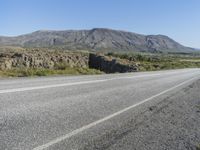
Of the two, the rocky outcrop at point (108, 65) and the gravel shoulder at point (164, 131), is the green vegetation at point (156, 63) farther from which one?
the gravel shoulder at point (164, 131)

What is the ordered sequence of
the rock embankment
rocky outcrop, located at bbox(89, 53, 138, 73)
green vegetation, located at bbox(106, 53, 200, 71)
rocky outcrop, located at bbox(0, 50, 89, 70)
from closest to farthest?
rocky outcrop, located at bbox(0, 50, 89, 70) < the rock embankment < rocky outcrop, located at bbox(89, 53, 138, 73) < green vegetation, located at bbox(106, 53, 200, 71)

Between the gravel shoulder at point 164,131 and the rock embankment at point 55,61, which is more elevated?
the gravel shoulder at point 164,131

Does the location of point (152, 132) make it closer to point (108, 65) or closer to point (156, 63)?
point (108, 65)

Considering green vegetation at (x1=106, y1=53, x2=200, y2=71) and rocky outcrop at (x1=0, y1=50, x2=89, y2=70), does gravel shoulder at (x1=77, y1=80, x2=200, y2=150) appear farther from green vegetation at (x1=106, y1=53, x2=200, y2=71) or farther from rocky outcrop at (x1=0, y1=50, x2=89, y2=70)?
green vegetation at (x1=106, y1=53, x2=200, y2=71)

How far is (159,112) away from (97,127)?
10.8 ft

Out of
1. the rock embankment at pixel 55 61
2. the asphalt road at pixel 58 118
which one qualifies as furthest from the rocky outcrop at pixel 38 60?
the asphalt road at pixel 58 118

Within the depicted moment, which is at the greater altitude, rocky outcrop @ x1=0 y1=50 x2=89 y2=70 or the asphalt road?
the asphalt road

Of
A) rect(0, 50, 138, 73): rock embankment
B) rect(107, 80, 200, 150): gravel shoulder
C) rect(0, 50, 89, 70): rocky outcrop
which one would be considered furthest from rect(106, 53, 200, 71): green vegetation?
rect(107, 80, 200, 150): gravel shoulder

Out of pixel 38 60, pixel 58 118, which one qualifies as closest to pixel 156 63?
pixel 38 60

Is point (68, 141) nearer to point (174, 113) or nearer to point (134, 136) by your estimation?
point (134, 136)

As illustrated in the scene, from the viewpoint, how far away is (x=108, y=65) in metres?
48.9

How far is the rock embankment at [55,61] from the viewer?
112 ft

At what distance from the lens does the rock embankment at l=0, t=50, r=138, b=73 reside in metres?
34.3

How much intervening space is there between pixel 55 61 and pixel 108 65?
33.8 feet
